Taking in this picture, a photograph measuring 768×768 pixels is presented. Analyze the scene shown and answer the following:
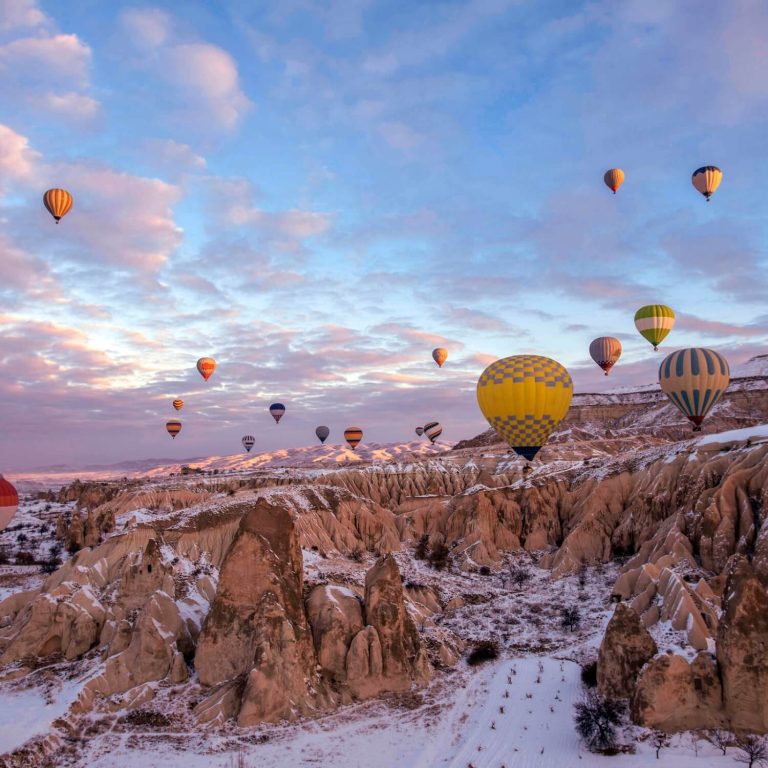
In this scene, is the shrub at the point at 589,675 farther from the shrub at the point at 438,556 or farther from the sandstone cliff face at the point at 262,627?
the shrub at the point at 438,556

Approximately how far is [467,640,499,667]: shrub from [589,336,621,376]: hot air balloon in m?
52.1

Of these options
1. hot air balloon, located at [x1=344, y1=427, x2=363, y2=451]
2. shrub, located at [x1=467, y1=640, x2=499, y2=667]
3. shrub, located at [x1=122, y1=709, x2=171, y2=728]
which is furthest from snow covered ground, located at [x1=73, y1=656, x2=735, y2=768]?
hot air balloon, located at [x1=344, y1=427, x2=363, y2=451]

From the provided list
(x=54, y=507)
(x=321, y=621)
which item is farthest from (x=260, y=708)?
(x=54, y=507)

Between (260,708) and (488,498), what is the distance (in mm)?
42050

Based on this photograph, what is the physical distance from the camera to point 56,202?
5631cm

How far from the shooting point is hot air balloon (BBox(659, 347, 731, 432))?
51156 millimetres

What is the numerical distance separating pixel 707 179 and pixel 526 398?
3723 cm

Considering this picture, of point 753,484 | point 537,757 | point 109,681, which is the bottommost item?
point 537,757

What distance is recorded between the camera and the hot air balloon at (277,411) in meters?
112

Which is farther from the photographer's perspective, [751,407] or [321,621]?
[751,407]

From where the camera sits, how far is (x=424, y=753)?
2069 cm

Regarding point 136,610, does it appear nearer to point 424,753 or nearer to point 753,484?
point 424,753

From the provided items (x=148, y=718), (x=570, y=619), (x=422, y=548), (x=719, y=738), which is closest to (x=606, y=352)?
(x=422, y=548)

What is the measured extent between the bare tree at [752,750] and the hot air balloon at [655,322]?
50.3 m
